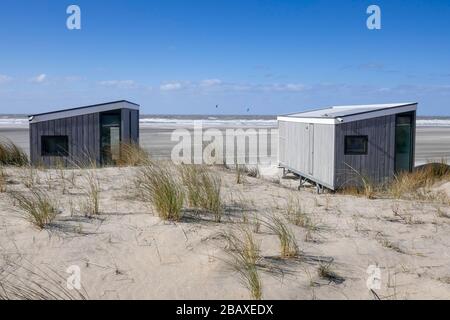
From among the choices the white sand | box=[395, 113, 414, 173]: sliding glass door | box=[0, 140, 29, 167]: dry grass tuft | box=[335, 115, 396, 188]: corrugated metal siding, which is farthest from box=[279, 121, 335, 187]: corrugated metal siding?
box=[0, 140, 29, 167]: dry grass tuft

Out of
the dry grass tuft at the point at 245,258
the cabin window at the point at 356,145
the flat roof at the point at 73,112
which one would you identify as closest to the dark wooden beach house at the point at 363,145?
the cabin window at the point at 356,145

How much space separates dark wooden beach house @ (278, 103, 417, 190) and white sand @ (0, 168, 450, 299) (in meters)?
6.42

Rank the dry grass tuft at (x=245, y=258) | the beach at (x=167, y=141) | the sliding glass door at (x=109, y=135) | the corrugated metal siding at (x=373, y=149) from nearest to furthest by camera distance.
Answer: the dry grass tuft at (x=245, y=258) < the corrugated metal siding at (x=373, y=149) < the sliding glass door at (x=109, y=135) < the beach at (x=167, y=141)

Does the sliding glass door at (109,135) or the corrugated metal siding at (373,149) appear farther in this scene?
the sliding glass door at (109,135)

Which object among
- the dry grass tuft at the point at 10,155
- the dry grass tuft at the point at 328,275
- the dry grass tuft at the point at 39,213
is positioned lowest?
the dry grass tuft at the point at 328,275

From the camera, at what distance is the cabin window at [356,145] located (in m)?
13.5

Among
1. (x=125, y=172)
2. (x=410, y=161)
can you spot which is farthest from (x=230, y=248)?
(x=410, y=161)

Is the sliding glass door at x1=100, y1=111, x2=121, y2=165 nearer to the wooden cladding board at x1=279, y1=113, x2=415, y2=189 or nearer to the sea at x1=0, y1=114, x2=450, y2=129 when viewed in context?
the wooden cladding board at x1=279, y1=113, x2=415, y2=189

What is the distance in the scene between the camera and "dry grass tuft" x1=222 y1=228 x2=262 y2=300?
4078mm

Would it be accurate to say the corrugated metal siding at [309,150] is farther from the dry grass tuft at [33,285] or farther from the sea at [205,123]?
the sea at [205,123]

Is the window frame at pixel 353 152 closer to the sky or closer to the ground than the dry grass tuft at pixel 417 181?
closer to the sky

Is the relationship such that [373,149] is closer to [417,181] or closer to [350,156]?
[350,156]
